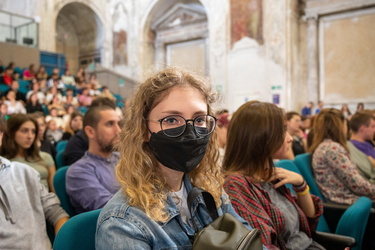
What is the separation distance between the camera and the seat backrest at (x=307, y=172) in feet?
9.84

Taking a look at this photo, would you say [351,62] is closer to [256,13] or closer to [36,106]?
[256,13]

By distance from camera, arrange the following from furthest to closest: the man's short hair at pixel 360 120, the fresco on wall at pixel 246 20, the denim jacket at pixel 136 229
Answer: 1. the fresco on wall at pixel 246 20
2. the man's short hair at pixel 360 120
3. the denim jacket at pixel 136 229

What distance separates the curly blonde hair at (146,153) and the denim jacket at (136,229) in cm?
A: 3

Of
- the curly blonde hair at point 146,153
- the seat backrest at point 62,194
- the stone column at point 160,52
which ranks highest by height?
the stone column at point 160,52

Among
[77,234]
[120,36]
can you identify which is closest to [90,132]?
[77,234]

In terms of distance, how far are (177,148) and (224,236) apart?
361mm

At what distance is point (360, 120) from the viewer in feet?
12.4

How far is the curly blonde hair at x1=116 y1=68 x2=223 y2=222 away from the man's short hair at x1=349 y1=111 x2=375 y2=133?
3.01 meters

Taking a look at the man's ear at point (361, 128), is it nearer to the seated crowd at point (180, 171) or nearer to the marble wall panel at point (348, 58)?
the seated crowd at point (180, 171)

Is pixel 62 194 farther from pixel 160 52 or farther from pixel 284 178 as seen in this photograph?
pixel 160 52

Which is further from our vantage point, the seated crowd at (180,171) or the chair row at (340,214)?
the chair row at (340,214)

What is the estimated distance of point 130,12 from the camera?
53.9 feet

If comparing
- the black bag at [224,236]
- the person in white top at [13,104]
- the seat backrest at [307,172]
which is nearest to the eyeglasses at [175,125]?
the black bag at [224,236]

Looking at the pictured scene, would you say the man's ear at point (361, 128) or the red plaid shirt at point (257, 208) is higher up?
the man's ear at point (361, 128)
